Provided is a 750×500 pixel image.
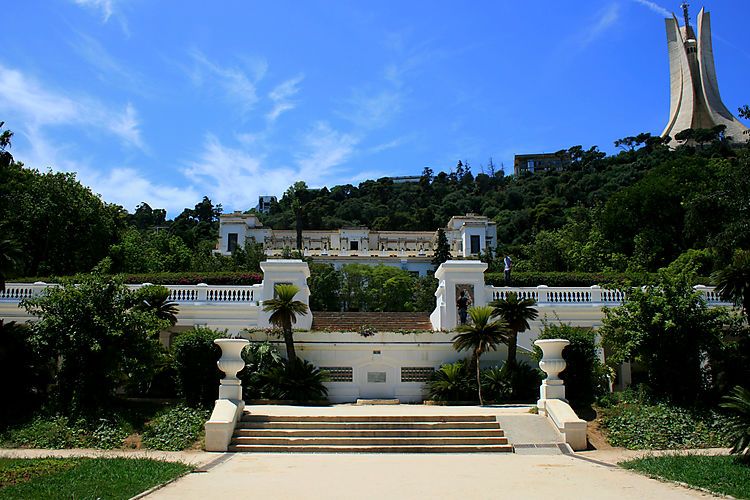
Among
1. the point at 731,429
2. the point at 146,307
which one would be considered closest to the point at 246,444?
the point at 146,307

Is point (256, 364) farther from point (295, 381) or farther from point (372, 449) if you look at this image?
point (372, 449)

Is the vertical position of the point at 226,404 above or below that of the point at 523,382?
above

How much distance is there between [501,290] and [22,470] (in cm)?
1856

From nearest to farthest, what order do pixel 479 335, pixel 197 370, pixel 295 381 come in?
1. pixel 197 370
2. pixel 479 335
3. pixel 295 381

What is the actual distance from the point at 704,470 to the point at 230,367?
1008 centimetres

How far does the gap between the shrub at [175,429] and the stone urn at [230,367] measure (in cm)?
86

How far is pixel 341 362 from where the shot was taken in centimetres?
1881

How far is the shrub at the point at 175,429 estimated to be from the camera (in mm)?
12844

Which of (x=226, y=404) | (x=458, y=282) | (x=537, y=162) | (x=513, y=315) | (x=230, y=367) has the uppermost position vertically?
(x=537, y=162)

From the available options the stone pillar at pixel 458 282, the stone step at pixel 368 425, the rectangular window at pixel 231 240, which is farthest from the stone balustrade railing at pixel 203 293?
the rectangular window at pixel 231 240

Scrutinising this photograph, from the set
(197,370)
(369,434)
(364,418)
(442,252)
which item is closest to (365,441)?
(369,434)

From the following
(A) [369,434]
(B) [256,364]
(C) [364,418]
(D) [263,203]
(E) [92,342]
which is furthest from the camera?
(D) [263,203]

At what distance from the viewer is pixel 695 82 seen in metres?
136

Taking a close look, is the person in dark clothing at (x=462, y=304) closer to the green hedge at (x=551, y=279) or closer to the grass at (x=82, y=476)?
the green hedge at (x=551, y=279)
